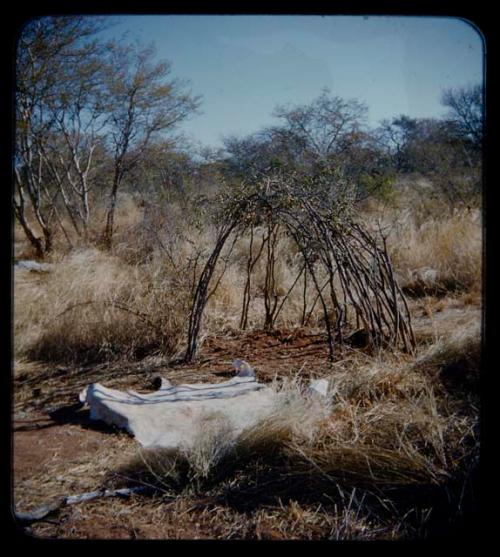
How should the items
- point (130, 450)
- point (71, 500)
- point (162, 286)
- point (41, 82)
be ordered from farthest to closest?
1. point (41, 82)
2. point (162, 286)
3. point (130, 450)
4. point (71, 500)

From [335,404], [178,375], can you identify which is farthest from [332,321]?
[335,404]

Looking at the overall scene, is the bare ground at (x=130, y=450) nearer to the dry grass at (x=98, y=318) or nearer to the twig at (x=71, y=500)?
the twig at (x=71, y=500)

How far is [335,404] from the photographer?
3598 millimetres

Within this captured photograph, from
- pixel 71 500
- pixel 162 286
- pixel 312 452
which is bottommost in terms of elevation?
pixel 71 500

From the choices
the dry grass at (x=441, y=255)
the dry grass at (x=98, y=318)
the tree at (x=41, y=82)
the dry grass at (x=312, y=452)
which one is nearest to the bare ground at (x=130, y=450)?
the dry grass at (x=312, y=452)

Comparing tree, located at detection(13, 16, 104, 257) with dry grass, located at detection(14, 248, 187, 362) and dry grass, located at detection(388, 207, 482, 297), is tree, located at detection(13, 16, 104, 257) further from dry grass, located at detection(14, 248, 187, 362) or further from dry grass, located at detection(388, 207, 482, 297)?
dry grass, located at detection(388, 207, 482, 297)

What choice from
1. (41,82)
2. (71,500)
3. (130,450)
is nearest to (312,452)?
(130,450)

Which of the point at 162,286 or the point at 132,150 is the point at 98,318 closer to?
the point at 162,286

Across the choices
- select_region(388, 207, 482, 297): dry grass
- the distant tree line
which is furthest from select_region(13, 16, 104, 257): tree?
select_region(388, 207, 482, 297): dry grass

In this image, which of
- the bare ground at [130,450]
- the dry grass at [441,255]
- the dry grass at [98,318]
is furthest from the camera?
the dry grass at [441,255]

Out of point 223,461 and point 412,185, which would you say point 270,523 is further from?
point 412,185

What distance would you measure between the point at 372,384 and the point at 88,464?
73.1 inches

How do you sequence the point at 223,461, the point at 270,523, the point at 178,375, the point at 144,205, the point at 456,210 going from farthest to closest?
the point at 144,205 < the point at 456,210 < the point at 178,375 < the point at 223,461 < the point at 270,523

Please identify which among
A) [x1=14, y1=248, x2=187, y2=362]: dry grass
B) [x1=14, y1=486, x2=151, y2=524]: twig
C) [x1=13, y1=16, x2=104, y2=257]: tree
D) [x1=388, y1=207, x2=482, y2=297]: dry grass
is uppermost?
Result: [x1=13, y1=16, x2=104, y2=257]: tree
